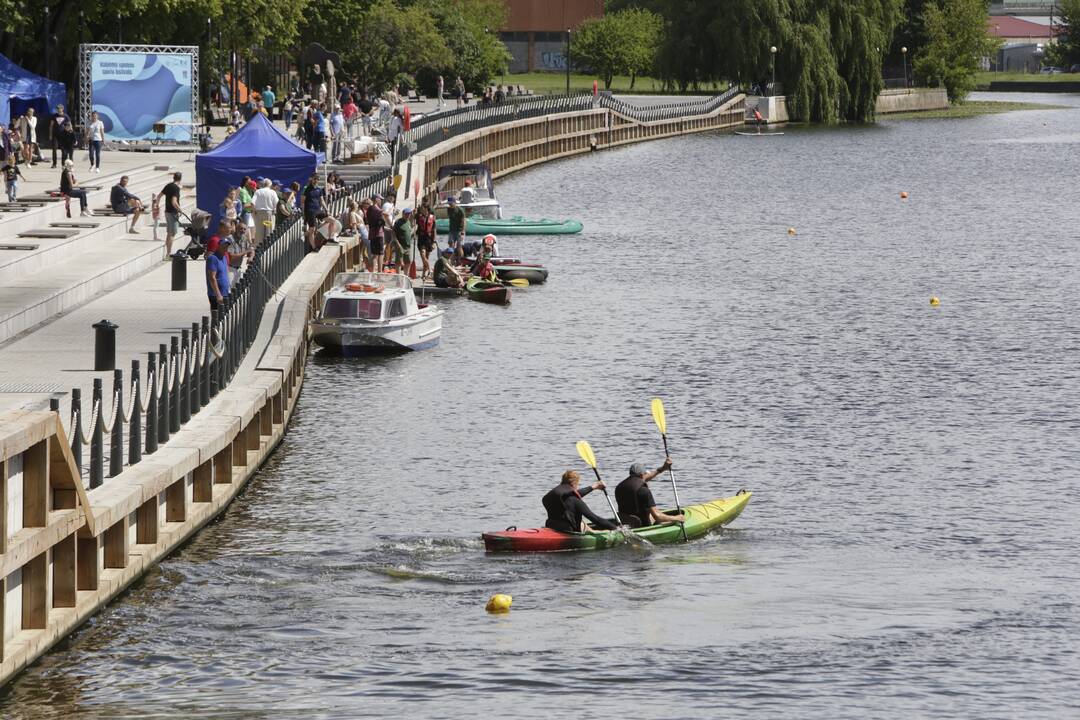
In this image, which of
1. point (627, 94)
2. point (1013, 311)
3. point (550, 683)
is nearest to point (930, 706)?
point (550, 683)

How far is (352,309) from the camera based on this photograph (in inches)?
1805

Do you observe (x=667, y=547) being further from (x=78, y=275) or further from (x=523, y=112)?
(x=523, y=112)

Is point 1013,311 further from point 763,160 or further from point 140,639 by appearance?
point 763,160

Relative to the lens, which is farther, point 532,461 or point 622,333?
point 622,333

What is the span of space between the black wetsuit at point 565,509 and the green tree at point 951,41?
6137 inches

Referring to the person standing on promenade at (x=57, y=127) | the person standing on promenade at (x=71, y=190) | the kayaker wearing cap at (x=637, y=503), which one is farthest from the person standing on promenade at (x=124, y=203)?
the kayaker wearing cap at (x=637, y=503)

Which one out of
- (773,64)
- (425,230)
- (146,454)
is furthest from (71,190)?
(773,64)

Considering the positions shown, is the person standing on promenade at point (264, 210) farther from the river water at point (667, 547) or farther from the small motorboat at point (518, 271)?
the small motorboat at point (518, 271)

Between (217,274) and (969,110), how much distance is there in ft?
499

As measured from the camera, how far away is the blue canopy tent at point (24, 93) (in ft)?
229

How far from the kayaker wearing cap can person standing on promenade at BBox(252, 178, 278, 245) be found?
23868 mm

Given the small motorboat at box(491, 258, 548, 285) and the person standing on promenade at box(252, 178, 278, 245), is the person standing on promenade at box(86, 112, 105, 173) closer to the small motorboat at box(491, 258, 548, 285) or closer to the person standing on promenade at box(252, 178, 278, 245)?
the person standing on promenade at box(252, 178, 278, 245)

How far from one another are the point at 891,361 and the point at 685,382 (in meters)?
6.54

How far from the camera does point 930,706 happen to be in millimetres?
23500
